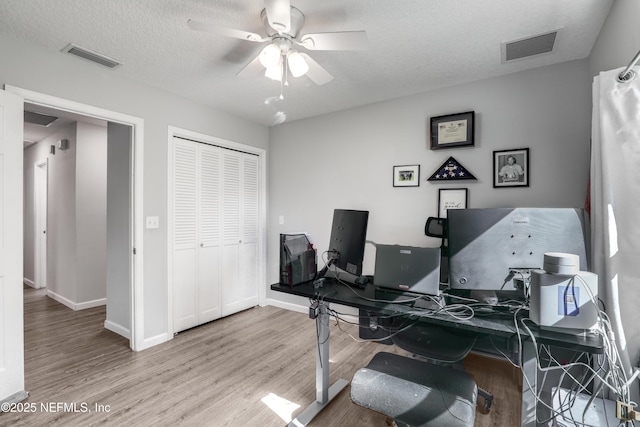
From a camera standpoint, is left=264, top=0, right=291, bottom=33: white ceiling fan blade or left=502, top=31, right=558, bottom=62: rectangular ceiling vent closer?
left=264, top=0, right=291, bottom=33: white ceiling fan blade

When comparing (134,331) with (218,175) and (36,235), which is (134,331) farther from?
(36,235)

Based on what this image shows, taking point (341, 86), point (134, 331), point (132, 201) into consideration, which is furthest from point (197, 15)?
point (134, 331)

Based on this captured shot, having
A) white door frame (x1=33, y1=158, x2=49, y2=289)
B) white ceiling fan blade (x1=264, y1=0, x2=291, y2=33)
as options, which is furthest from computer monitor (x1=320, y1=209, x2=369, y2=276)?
white door frame (x1=33, y1=158, x2=49, y2=289)

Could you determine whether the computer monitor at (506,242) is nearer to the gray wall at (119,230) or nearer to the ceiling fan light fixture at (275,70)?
the ceiling fan light fixture at (275,70)

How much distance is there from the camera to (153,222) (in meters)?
2.92

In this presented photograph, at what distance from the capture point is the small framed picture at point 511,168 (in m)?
2.56

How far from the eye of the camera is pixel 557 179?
2449mm

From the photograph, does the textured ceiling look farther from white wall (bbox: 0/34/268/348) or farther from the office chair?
the office chair

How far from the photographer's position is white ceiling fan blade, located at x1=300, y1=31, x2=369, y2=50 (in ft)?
5.43

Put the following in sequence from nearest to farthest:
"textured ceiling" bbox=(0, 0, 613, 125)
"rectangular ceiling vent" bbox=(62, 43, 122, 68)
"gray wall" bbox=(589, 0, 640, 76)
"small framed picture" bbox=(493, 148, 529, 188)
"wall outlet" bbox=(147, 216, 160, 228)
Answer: "gray wall" bbox=(589, 0, 640, 76), "textured ceiling" bbox=(0, 0, 613, 125), "rectangular ceiling vent" bbox=(62, 43, 122, 68), "small framed picture" bbox=(493, 148, 529, 188), "wall outlet" bbox=(147, 216, 160, 228)

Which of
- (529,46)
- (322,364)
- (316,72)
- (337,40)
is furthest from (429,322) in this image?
(529,46)

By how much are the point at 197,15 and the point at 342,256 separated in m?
1.80

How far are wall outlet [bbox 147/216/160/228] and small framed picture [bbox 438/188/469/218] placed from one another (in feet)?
9.16

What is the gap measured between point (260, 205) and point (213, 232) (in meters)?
0.80
